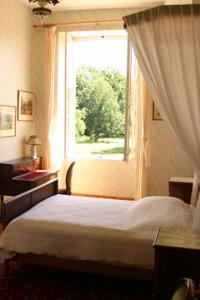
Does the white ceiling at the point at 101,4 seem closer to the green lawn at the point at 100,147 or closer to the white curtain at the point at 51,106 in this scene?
the white curtain at the point at 51,106

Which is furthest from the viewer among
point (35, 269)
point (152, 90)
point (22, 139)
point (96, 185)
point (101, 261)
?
point (96, 185)

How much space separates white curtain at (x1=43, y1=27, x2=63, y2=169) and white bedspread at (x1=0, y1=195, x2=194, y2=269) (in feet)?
8.24


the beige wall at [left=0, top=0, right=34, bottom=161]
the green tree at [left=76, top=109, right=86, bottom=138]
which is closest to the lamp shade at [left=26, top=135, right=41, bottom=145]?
the beige wall at [left=0, top=0, right=34, bottom=161]

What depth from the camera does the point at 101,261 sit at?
2619mm

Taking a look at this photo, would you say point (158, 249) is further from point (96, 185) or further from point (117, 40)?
point (117, 40)

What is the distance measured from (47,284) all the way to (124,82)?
396cm

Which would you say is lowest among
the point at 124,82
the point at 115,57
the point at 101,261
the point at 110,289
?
the point at 110,289

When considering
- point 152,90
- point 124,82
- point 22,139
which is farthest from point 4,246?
point 124,82

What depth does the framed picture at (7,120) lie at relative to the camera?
15.7 feet

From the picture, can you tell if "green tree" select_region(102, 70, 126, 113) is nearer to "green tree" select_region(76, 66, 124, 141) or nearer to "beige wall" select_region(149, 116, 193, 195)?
"green tree" select_region(76, 66, 124, 141)

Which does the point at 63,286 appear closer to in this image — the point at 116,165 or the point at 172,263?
the point at 172,263

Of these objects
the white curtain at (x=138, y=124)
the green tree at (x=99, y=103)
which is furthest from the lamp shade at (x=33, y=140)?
the white curtain at (x=138, y=124)

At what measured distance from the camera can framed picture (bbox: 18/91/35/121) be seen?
5293 millimetres

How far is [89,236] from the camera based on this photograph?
265cm
